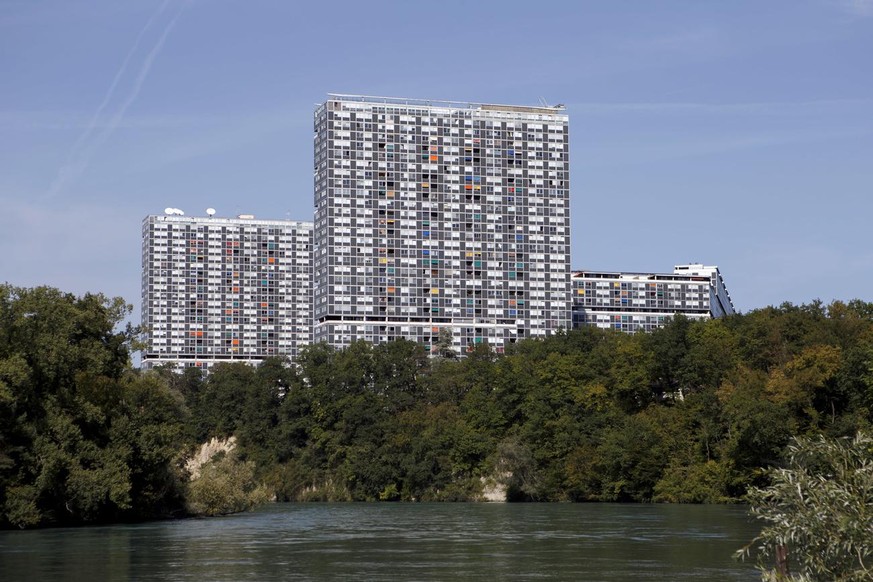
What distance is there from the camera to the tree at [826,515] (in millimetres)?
27109

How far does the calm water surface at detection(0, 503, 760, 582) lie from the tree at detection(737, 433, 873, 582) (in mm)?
17759

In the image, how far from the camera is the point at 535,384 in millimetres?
148625

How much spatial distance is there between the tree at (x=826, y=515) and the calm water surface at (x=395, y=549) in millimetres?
17759

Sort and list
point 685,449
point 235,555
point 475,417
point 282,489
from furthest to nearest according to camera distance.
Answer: point 282,489 → point 475,417 → point 685,449 → point 235,555

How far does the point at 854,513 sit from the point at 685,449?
101411 mm

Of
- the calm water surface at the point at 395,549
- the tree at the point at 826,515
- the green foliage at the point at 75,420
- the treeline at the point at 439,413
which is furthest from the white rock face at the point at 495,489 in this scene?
the tree at the point at 826,515

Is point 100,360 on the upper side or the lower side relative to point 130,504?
upper

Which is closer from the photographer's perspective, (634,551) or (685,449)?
(634,551)

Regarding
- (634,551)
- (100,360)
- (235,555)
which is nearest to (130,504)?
(100,360)

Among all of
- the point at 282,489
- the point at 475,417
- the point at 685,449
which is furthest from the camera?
the point at 282,489

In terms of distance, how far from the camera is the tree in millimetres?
27109

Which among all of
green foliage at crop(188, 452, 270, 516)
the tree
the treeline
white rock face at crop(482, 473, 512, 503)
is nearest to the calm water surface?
green foliage at crop(188, 452, 270, 516)

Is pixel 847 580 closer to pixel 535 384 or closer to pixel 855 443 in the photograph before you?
pixel 855 443

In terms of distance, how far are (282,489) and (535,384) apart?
137ft
